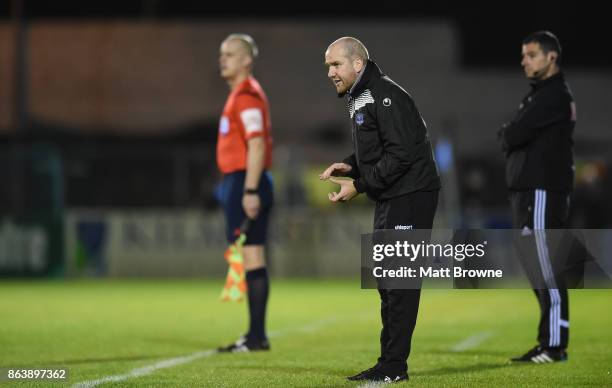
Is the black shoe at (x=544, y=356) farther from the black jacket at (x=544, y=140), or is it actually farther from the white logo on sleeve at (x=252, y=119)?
the white logo on sleeve at (x=252, y=119)

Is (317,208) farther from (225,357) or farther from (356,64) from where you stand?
(356,64)

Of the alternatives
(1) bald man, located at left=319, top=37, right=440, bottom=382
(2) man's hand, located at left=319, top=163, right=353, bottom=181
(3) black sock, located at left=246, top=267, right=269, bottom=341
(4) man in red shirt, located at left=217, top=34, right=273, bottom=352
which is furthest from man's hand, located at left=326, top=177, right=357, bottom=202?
(3) black sock, located at left=246, top=267, right=269, bottom=341

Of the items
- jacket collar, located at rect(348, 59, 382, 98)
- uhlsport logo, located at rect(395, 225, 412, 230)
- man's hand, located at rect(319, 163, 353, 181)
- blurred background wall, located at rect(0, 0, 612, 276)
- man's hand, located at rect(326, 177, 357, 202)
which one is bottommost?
uhlsport logo, located at rect(395, 225, 412, 230)

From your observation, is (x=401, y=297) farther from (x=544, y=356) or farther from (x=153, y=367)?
(x=153, y=367)

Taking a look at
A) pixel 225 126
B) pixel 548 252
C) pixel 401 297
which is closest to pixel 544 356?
pixel 548 252

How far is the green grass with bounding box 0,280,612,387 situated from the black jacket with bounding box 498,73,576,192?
53.5 inches

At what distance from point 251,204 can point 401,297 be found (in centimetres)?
261

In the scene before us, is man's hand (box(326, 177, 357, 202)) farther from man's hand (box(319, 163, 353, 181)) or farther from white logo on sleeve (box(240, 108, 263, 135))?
white logo on sleeve (box(240, 108, 263, 135))

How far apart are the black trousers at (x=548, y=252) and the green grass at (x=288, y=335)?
12.2 inches

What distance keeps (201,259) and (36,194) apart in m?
3.38

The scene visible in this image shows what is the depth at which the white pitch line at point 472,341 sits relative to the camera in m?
10.4

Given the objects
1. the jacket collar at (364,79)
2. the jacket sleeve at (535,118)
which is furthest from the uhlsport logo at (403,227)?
the jacket sleeve at (535,118)

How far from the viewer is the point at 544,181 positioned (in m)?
9.17

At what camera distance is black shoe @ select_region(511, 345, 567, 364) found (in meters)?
9.12
